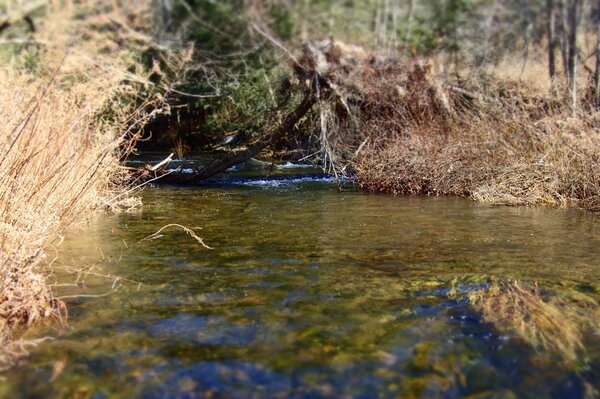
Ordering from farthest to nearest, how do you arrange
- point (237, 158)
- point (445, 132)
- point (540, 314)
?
point (237, 158), point (445, 132), point (540, 314)

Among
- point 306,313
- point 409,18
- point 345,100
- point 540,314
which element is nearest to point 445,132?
point 345,100

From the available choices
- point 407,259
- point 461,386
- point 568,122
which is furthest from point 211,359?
point 568,122

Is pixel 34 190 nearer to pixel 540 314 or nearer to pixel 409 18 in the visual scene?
pixel 540 314

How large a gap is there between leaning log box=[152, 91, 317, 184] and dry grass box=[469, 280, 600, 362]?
980cm

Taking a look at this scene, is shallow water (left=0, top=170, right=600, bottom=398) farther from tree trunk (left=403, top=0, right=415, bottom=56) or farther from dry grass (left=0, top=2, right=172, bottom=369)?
tree trunk (left=403, top=0, right=415, bottom=56)

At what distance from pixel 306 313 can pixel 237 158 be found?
10.2m

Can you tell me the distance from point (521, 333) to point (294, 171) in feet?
41.5

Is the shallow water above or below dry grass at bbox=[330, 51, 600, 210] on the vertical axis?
below

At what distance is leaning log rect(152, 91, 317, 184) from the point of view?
47.4ft

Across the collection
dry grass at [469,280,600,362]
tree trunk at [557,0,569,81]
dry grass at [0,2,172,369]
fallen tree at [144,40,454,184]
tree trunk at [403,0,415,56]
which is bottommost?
dry grass at [469,280,600,362]

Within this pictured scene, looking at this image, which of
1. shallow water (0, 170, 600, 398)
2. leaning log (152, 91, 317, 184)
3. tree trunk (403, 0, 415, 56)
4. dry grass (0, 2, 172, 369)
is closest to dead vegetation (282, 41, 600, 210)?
leaning log (152, 91, 317, 184)

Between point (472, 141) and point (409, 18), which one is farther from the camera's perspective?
point (409, 18)

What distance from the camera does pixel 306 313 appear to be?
4.81 metres

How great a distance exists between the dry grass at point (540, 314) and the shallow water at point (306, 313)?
0.13m
